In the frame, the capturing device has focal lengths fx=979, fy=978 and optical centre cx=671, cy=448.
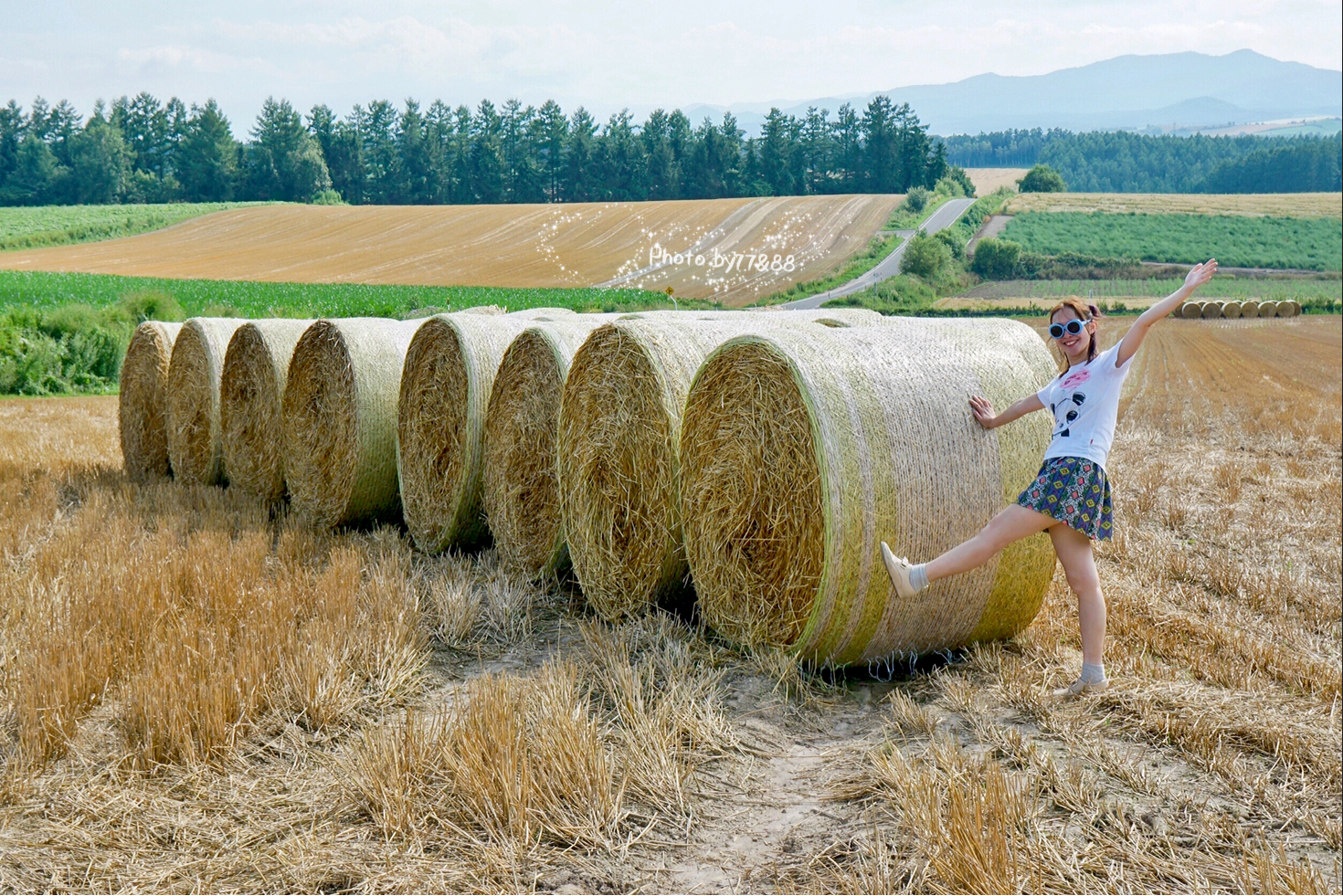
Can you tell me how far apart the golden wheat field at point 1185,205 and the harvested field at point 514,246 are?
11.1m

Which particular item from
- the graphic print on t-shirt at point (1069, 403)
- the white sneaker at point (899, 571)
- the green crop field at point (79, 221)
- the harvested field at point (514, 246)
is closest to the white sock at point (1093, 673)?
the white sneaker at point (899, 571)

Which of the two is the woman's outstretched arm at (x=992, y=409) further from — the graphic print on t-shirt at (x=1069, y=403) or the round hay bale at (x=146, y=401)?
the round hay bale at (x=146, y=401)

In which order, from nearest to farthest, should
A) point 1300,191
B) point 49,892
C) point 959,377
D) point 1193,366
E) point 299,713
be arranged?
point 49,892
point 299,713
point 959,377
point 1193,366
point 1300,191

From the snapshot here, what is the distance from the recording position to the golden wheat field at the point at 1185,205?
5138 cm

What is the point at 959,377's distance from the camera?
4.44 metres

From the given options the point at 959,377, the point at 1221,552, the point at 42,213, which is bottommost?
the point at 1221,552

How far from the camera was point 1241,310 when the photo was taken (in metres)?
33.0

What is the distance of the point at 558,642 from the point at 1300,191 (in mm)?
79997

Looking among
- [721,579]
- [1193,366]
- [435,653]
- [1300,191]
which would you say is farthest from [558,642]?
[1300,191]

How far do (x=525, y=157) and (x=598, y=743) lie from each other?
158 ft

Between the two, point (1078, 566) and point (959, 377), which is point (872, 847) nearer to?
point (1078, 566)

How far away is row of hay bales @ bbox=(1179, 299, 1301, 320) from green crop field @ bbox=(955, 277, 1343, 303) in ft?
3.38

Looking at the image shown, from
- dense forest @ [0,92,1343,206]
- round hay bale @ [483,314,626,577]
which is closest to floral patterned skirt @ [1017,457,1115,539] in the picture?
round hay bale @ [483,314,626,577]

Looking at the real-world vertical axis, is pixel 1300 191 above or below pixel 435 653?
above
